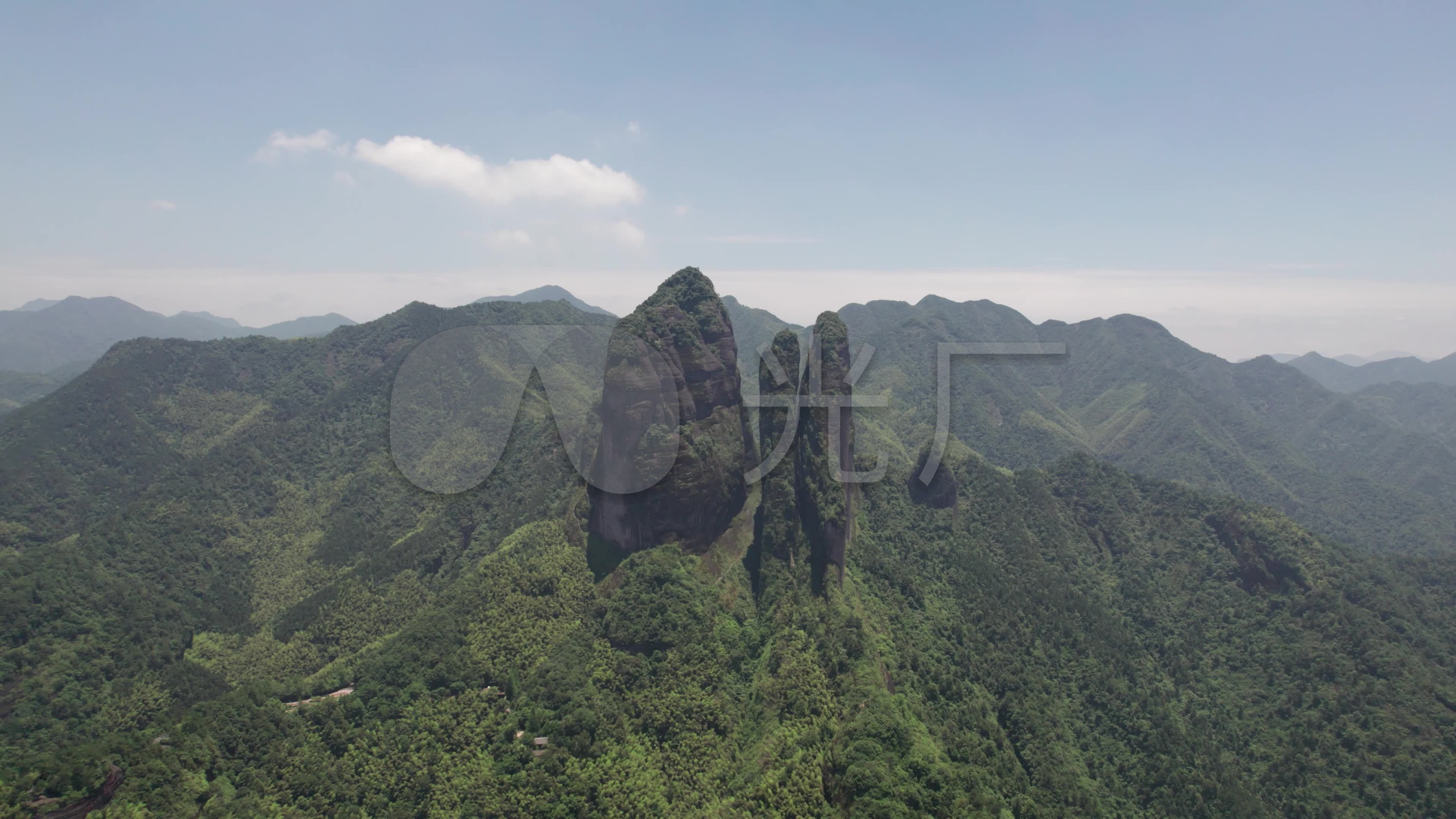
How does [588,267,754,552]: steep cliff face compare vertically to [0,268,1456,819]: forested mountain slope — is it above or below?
above

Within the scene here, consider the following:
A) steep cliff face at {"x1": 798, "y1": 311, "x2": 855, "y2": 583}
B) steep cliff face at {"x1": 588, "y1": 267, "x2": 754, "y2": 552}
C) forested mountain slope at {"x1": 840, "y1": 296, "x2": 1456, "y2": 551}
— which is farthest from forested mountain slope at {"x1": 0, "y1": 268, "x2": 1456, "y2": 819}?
forested mountain slope at {"x1": 840, "y1": 296, "x2": 1456, "y2": 551}

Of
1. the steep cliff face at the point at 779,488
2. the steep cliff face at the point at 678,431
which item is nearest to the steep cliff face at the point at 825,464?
the steep cliff face at the point at 779,488

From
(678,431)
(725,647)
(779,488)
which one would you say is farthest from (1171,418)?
(725,647)

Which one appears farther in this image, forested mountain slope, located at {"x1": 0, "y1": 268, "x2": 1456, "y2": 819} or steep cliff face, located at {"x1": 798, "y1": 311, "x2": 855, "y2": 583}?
steep cliff face, located at {"x1": 798, "y1": 311, "x2": 855, "y2": 583}

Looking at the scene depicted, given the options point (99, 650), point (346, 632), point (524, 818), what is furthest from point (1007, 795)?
point (99, 650)

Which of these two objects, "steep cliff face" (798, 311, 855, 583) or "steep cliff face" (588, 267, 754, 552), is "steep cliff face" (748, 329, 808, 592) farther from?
"steep cliff face" (588, 267, 754, 552)

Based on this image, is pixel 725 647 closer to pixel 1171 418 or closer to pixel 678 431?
pixel 678 431

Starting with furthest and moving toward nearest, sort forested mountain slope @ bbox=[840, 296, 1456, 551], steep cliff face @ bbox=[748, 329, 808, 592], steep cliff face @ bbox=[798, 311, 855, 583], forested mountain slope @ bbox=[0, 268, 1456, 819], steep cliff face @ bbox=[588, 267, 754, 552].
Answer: forested mountain slope @ bbox=[840, 296, 1456, 551], steep cliff face @ bbox=[748, 329, 808, 592], steep cliff face @ bbox=[588, 267, 754, 552], steep cliff face @ bbox=[798, 311, 855, 583], forested mountain slope @ bbox=[0, 268, 1456, 819]

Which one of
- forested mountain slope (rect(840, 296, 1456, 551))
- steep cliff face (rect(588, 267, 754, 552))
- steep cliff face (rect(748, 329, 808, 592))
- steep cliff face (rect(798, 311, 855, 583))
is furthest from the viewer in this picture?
forested mountain slope (rect(840, 296, 1456, 551))
